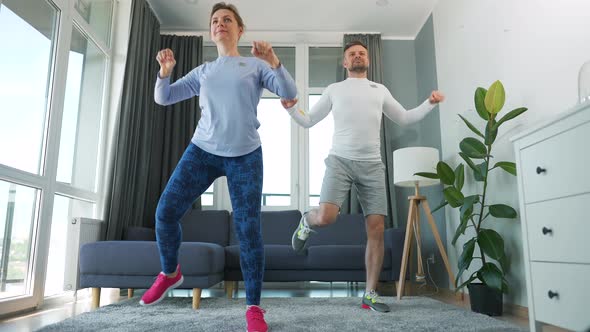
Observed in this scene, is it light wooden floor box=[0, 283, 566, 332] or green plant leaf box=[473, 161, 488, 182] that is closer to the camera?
light wooden floor box=[0, 283, 566, 332]

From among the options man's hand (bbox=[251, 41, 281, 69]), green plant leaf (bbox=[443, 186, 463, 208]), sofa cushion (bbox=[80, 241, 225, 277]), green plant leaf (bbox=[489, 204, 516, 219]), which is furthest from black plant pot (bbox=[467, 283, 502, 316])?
man's hand (bbox=[251, 41, 281, 69])

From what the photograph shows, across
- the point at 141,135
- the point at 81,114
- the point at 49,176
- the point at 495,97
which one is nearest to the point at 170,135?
the point at 141,135

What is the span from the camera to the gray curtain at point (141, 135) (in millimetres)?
3918

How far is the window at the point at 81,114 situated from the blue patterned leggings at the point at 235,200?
2.01 m

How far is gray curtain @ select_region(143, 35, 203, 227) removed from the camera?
4.61 m

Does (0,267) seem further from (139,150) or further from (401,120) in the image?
(401,120)

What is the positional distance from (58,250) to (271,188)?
220 cm

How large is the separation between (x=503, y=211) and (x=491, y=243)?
0.67 ft

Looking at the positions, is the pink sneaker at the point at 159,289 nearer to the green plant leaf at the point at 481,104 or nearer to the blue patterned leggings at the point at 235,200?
the blue patterned leggings at the point at 235,200

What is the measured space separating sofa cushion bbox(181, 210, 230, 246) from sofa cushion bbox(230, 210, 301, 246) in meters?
0.11

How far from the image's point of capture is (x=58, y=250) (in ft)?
11.3

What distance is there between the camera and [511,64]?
9.62 feet

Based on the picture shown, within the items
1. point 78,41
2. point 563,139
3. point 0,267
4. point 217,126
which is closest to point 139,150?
point 78,41

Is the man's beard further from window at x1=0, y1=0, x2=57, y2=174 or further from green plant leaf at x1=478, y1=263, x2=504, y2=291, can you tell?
window at x1=0, y1=0, x2=57, y2=174
